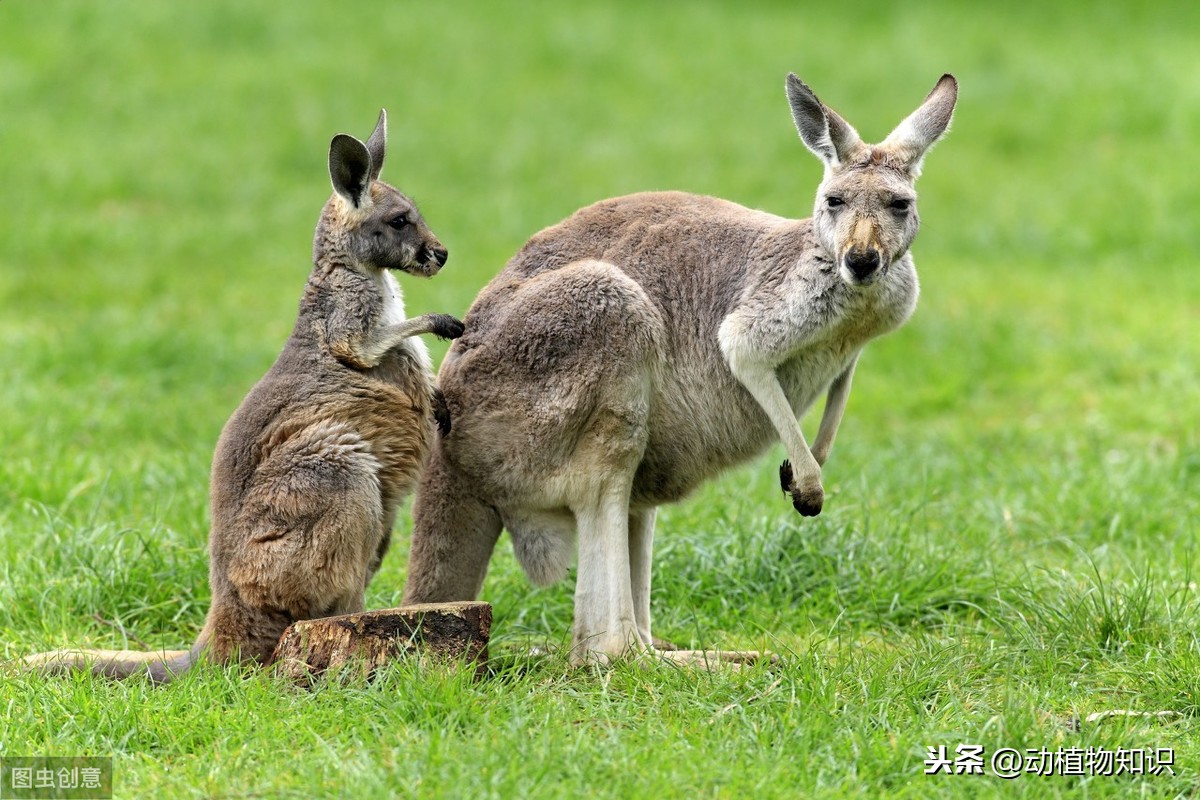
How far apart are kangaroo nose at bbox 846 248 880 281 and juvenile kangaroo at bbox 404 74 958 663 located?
0.27 ft

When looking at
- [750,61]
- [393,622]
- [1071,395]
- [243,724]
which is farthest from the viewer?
[750,61]

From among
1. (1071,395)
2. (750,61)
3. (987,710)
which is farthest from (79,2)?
(987,710)

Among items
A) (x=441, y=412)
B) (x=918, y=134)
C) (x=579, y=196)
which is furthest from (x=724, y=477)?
(x=579, y=196)

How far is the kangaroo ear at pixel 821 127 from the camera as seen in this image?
16.7 feet

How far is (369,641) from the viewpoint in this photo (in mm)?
4684

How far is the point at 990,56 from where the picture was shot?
17.7 m

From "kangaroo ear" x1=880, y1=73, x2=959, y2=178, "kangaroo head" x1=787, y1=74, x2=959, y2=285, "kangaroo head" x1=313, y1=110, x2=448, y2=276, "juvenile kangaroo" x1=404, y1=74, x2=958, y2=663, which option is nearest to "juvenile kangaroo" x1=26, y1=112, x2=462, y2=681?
"kangaroo head" x1=313, y1=110, x2=448, y2=276

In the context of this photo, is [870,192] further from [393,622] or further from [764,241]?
[393,622]

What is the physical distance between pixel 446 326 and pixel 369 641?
1144mm

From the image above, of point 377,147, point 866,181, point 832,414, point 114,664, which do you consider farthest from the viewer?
A: point 832,414

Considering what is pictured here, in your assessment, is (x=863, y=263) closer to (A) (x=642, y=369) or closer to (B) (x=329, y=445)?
(A) (x=642, y=369)

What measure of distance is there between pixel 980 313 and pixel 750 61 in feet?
28.4

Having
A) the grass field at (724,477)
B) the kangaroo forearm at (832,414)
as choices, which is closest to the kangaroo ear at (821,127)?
the kangaroo forearm at (832,414)

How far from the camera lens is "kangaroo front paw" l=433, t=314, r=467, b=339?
504 cm
